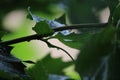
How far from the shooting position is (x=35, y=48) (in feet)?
5.29

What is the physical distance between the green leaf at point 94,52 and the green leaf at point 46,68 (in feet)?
0.78

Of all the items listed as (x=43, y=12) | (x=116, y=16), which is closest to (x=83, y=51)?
(x=116, y=16)

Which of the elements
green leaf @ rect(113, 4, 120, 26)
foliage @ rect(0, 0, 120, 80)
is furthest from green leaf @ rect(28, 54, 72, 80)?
green leaf @ rect(113, 4, 120, 26)

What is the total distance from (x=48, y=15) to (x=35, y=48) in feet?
0.79

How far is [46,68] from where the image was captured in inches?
27.7

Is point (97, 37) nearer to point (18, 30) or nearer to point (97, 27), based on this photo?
point (97, 27)

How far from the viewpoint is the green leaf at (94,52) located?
12.2 inches

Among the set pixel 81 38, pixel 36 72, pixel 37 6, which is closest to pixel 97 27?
pixel 81 38

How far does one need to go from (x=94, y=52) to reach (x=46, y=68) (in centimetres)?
39

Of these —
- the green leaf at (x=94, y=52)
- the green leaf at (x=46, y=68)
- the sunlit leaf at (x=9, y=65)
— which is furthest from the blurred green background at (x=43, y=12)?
the green leaf at (x=94, y=52)

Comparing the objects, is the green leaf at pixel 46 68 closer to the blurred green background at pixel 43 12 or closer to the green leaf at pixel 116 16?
the green leaf at pixel 116 16

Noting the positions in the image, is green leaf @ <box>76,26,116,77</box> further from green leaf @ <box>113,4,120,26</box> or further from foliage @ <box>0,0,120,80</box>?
green leaf @ <box>113,4,120,26</box>

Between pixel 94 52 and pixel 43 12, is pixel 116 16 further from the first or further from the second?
pixel 43 12

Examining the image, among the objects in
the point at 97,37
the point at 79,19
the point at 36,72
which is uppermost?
the point at 97,37
